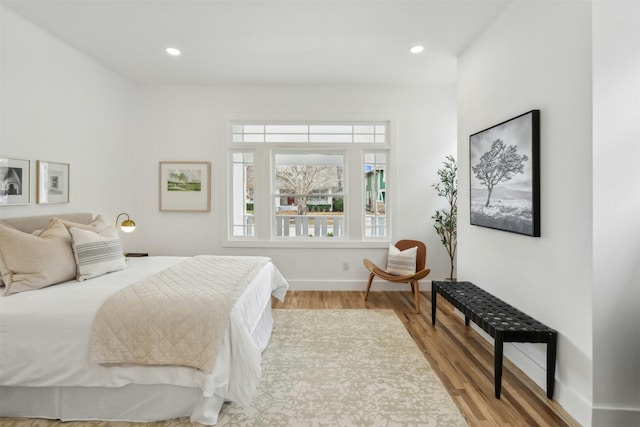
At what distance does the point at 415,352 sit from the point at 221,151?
343 centimetres

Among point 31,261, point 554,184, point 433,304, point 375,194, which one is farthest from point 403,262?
point 31,261

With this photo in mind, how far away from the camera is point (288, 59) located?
139 inches

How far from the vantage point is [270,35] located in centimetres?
301

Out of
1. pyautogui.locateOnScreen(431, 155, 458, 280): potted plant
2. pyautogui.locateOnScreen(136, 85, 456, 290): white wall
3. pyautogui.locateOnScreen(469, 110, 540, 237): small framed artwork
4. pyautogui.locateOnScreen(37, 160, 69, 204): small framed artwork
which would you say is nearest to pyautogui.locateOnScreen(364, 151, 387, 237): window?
pyautogui.locateOnScreen(136, 85, 456, 290): white wall

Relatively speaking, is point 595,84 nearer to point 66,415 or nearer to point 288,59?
point 288,59

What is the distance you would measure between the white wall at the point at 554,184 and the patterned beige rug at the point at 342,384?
75cm

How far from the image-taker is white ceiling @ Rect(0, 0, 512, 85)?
2.58 metres

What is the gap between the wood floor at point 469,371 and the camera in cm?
188

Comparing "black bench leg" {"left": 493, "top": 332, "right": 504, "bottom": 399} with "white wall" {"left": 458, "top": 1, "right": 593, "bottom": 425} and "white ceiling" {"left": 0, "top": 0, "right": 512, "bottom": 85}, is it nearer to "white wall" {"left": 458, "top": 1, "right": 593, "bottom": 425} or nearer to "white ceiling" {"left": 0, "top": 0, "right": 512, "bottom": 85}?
"white wall" {"left": 458, "top": 1, "right": 593, "bottom": 425}

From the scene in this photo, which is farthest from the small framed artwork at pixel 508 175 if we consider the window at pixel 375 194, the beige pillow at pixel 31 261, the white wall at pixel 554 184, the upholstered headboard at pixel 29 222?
the upholstered headboard at pixel 29 222

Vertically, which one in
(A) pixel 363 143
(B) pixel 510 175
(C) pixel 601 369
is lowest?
(C) pixel 601 369

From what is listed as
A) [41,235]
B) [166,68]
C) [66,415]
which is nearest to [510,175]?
[66,415]

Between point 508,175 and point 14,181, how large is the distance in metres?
3.99

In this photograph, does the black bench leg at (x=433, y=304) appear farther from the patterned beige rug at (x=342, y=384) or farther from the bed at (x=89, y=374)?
the bed at (x=89, y=374)
